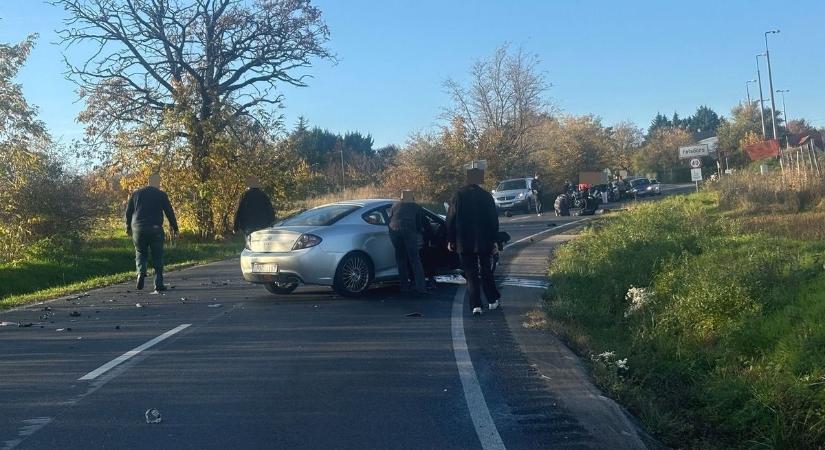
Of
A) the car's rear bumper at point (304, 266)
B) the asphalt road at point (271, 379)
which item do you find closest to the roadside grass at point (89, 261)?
the car's rear bumper at point (304, 266)

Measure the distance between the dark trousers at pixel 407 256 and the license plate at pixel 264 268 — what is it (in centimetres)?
170

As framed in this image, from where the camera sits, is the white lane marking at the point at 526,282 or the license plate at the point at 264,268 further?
the white lane marking at the point at 526,282

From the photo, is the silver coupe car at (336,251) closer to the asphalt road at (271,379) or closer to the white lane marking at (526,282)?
the asphalt road at (271,379)

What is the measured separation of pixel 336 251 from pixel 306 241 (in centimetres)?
44

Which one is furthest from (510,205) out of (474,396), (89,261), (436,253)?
(474,396)

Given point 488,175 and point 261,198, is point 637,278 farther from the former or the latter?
point 488,175

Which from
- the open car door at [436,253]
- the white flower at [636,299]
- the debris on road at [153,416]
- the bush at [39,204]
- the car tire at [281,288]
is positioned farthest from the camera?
the bush at [39,204]

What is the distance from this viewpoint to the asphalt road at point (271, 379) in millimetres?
5484

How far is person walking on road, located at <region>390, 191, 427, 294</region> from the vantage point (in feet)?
37.8

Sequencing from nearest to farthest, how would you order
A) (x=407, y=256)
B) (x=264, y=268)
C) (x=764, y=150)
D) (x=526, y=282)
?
(x=264, y=268), (x=407, y=256), (x=526, y=282), (x=764, y=150)

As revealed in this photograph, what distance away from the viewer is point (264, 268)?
1148 centimetres

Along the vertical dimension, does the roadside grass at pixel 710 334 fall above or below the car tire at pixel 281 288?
below

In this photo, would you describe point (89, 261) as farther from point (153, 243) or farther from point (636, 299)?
point (636, 299)

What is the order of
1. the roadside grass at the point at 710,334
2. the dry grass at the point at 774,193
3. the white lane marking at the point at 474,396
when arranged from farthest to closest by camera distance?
the dry grass at the point at 774,193 < the roadside grass at the point at 710,334 < the white lane marking at the point at 474,396
